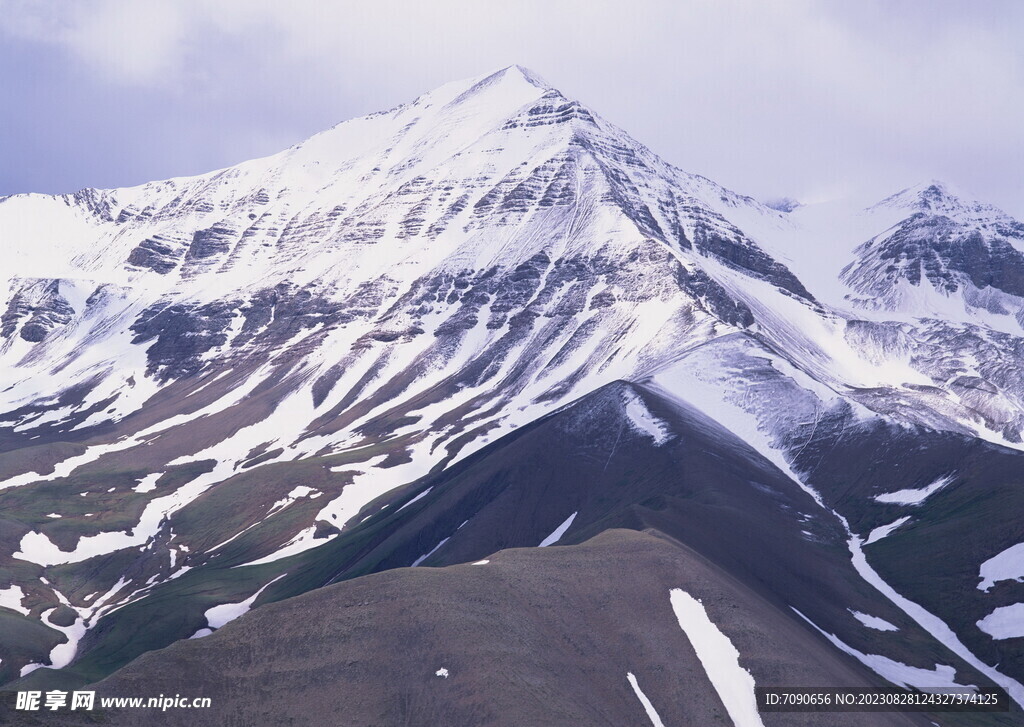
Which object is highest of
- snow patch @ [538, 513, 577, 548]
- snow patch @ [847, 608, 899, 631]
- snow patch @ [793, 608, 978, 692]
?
snow patch @ [538, 513, 577, 548]

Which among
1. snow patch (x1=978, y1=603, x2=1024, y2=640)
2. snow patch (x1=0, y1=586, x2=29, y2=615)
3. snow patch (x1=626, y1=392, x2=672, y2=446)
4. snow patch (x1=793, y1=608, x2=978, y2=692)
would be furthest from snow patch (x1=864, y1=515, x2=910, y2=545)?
snow patch (x1=0, y1=586, x2=29, y2=615)

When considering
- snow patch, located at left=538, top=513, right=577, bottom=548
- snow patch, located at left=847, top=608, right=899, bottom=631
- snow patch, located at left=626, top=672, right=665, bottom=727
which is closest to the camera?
snow patch, located at left=626, top=672, right=665, bottom=727

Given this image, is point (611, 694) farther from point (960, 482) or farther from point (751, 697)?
point (960, 482)

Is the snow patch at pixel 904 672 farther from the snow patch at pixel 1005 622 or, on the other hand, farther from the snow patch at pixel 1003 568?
the snow patch at pixel 1003 568

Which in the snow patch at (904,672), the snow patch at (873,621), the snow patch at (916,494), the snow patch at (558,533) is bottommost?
the snow patch at (904,672)

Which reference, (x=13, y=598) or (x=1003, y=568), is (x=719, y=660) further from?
(x=13, y=598)

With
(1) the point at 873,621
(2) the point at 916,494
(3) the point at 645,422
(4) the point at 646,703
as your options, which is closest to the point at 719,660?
(4) the point at 646,703

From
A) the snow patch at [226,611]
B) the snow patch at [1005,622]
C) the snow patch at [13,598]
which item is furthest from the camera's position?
the snow patch at [13,598]

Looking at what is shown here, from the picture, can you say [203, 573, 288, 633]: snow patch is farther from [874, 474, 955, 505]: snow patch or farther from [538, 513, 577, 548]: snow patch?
[874, 474, 955, 505]: snow patch

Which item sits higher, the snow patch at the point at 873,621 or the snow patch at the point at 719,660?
the snow patch at the point at 719,660

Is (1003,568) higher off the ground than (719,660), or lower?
lower

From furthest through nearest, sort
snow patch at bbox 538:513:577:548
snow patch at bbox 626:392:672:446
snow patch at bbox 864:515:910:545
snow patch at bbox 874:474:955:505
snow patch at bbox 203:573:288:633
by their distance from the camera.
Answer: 1. snow patch at bbox 626:392:672:446
2. snow patch at bbox 874:474:955:505
3. snow patch at bbox 203:573:288:633
4. snow patch at bbox 864:515:910:545
5. snow patch at bbox 538:513:577:548

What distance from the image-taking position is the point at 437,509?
174875mm

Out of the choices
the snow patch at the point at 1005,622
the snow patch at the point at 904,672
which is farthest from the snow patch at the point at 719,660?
the snow patch at the point at 1005,622
